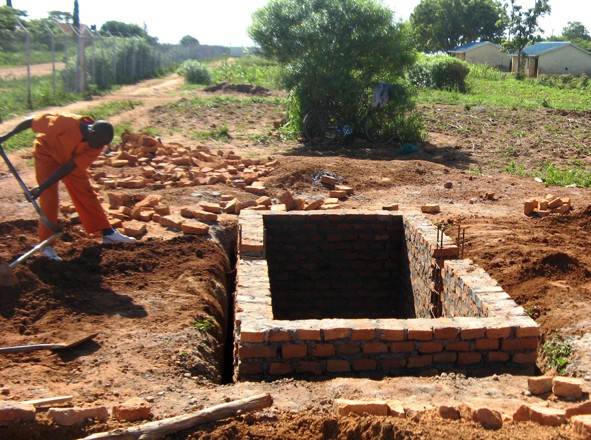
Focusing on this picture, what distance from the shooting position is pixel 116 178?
10492mm

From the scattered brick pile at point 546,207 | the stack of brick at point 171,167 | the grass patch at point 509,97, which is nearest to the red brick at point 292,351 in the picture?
the scattered brick pile at point 546,207

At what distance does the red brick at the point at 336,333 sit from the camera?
472cm

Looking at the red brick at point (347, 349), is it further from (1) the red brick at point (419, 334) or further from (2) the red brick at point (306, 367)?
(1) the red brick at point (419, 334)

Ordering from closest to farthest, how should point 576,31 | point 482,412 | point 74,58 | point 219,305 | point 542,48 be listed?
point 482,412 → point 219,305 → point 74,58 → point 542,48 → point 576,31

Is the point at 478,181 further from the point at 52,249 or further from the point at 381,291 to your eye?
the point at 52,249

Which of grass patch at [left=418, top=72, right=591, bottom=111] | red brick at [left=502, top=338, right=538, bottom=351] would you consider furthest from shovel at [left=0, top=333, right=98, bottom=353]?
grass patch at [left=418, top=72, right=591, bottom=111]

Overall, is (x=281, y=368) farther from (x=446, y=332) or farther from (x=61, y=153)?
(x=61, y=153)

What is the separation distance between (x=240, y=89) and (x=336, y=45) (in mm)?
13627

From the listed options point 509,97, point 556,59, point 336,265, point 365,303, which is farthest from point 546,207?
point 556,59

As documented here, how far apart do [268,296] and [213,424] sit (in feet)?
5.71

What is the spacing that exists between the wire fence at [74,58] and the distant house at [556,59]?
2585cm

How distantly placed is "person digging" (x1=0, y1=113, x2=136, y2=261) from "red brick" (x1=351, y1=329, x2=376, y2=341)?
130 inches

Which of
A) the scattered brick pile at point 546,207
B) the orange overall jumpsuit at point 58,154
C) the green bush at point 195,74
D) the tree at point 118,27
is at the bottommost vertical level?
the scattered brick pile at point 546,207

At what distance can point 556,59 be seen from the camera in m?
47.9
